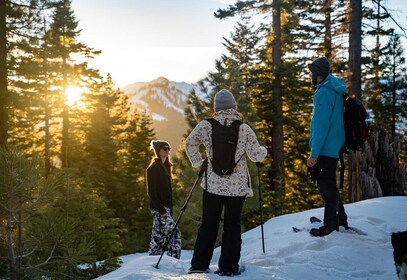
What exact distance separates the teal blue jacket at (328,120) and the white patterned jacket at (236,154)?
1.09 meters

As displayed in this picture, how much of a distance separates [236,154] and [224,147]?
16 centimetres

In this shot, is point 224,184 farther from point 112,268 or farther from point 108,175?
point 108,175

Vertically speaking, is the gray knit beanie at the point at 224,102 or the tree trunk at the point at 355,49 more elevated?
the tree trunk at the point at 355,49

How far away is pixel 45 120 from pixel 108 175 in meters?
5.96

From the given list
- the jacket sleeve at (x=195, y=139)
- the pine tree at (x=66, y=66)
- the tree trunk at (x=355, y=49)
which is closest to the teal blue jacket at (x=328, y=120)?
the jacket sleeve at (x=195, y=139)

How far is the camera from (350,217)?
642 centimetres

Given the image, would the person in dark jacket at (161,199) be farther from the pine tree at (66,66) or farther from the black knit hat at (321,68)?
the pine tree at (66,66)

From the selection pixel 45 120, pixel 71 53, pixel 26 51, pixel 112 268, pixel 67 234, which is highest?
pixel 71 53

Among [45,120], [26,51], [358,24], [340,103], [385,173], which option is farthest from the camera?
[45,120]

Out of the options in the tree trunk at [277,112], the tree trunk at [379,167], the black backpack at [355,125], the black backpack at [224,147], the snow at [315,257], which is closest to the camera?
the snow at [315,257]

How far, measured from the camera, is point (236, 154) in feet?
14.7

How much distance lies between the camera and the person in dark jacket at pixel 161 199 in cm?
696

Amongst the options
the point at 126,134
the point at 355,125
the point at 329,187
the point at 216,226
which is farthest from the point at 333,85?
the point at 126,134

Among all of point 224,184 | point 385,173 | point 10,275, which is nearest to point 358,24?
point 385,173
